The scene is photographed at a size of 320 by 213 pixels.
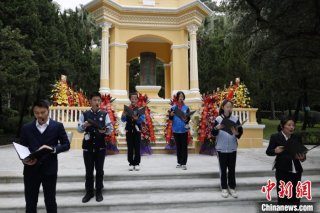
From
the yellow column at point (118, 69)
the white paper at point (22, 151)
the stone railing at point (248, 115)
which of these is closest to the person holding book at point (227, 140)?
the white paper at point (22, 151)

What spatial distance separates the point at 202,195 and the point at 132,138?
200 centimetres

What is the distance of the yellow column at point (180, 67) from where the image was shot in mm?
14664

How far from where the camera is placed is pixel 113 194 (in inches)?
224

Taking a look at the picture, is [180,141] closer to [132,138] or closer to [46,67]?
[132,138]

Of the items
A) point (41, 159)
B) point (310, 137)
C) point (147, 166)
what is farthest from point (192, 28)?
point (41, 159)

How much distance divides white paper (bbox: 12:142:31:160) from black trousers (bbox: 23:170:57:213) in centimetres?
24

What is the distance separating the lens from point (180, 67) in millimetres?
14695

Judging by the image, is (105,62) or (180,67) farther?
(180,67)

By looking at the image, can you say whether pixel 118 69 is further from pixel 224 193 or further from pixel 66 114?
pixel 224 193

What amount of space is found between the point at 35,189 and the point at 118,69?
34.4 feet

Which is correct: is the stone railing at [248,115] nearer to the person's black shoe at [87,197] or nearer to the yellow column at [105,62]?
the yellow column at [105,62]

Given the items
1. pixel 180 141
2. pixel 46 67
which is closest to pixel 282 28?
pixel 180 141

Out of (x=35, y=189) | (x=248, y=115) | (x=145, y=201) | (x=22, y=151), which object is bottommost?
(x=145, y=201)

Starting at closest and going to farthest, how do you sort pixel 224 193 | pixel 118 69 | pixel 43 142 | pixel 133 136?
pixel 43 142 → pixel 224 193 → pixel 133 136 → pixel 118 69
